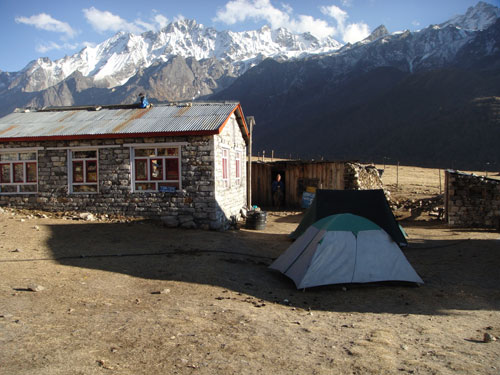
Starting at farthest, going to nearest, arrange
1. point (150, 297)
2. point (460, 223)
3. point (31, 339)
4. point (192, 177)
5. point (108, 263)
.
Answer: point (460, 223) → point (192, 177) → point (108, 263) → point (150, 297) → point (31, 339)

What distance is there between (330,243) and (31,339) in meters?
4.86

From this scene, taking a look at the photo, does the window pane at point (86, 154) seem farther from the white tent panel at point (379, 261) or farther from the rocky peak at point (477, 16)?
the rocky peak at point (477, 16)

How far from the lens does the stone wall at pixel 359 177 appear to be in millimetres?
18078

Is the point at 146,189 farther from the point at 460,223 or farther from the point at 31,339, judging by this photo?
the point at 460,223

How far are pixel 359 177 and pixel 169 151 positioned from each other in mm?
10221

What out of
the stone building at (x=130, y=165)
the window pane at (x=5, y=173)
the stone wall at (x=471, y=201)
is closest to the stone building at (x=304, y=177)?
the stone wall at (x=471, y=201)

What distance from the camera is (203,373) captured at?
345cm

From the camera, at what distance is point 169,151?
1270cm

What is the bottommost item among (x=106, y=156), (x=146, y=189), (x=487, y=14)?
(x=146, y=189)

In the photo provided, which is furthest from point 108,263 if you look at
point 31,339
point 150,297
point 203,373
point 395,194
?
point 395,194

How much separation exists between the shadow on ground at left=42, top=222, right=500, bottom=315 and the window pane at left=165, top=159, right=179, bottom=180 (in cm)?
167

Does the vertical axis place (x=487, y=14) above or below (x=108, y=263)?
above

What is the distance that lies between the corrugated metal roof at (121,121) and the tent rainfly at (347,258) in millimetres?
6075

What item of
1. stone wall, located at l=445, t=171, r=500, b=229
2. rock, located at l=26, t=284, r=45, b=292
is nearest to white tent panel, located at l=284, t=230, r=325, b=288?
rock, located at l=26, t=284, r=45, b=292
